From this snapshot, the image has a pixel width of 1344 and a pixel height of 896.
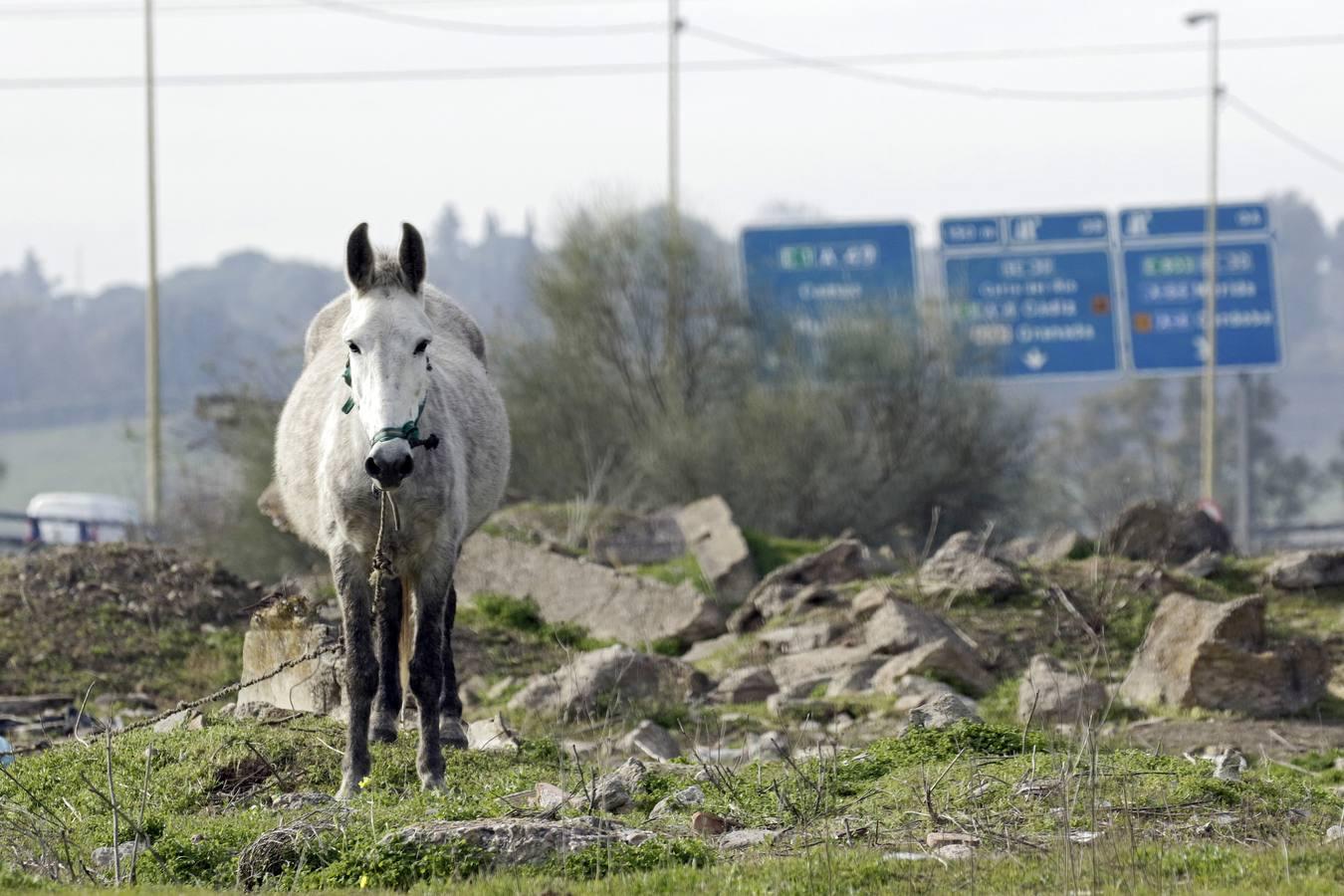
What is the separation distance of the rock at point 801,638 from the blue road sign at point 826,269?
18.4 m

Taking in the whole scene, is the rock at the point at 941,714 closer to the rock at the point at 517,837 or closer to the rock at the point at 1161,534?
the rock at the point at 517,837

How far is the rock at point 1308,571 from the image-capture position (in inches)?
738

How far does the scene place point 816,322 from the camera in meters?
36.1

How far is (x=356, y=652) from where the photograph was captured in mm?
9859

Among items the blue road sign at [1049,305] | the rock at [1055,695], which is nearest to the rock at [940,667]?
the rock at [1055,695]

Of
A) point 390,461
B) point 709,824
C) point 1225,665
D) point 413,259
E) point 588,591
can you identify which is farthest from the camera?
point 588,591

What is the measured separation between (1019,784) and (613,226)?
27.3 metres

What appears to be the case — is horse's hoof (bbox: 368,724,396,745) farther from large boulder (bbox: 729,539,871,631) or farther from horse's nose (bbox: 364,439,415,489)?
large boulder (bbox: 729,539,871,631)

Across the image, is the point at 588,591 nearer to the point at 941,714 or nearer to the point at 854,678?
the point at 854,678

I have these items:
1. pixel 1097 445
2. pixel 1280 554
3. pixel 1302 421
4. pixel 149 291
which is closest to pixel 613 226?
pixel 149 291

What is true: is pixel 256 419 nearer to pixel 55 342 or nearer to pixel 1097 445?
pixel 1097 445

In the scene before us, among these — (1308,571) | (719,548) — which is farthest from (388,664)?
(719,548)

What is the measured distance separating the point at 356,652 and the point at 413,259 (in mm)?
1977

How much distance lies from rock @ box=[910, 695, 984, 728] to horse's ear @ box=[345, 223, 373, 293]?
4.01m
